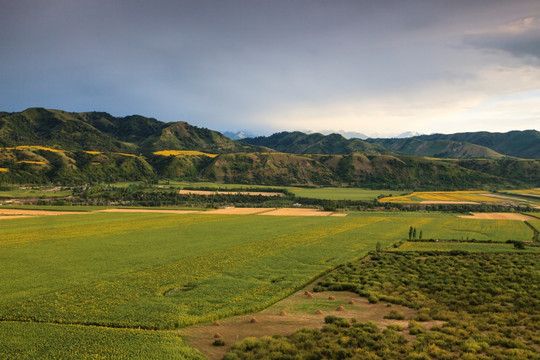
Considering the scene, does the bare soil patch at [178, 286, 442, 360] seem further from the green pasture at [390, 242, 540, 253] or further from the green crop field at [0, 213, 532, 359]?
the green pasture at [390, 242, 540, 253]

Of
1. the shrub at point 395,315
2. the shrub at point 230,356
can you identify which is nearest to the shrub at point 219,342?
the shrub at point 230,356

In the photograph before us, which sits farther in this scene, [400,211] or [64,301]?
[400,211]

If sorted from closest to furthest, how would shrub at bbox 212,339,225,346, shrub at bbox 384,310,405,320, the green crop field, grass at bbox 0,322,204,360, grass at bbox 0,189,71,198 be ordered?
grass at bbox 0,322,204,360
shrub at bbox 212,339,225,346
the green crop field
shrub at bbox 384,310,405,320
grass at bbox 0,189,71,198

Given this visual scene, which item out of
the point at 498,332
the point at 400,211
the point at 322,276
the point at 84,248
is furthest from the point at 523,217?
the point at 84,248

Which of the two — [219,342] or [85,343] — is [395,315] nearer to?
[219,342]

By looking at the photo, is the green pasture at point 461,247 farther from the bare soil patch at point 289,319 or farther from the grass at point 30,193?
the grass at point 30,193

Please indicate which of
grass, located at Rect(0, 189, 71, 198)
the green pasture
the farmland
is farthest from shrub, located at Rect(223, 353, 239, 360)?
grass, located at Rect(0, 189, 71, 198)

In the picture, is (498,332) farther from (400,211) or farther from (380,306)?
(400,211)
